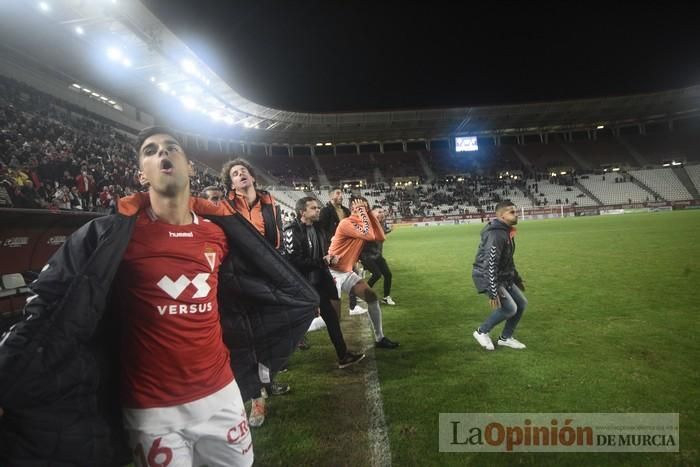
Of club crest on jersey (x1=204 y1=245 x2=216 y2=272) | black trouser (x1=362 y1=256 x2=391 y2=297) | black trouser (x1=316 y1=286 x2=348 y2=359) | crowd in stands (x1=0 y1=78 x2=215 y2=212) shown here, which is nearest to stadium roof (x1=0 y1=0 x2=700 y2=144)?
crowd in stands (x1=0 y1=78 x2=215 y2=212)

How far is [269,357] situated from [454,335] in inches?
170

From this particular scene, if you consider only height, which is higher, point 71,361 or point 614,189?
point 614,189

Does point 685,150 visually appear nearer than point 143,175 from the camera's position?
No

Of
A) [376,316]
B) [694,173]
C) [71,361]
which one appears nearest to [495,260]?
[376,316]

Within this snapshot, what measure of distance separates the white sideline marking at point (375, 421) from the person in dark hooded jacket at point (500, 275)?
5.73ft

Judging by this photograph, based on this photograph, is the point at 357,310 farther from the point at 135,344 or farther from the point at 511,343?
the point at 135,344

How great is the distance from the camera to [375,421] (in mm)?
3572

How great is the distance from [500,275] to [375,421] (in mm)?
2708

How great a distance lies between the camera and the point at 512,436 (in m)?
3.29

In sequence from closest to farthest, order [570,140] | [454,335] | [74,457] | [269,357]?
1. [74,457]
2. [269,357]
3. [454,335]
4. [570,140]

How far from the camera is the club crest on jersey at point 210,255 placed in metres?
2.04

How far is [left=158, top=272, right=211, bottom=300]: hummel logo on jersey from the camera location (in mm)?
1837

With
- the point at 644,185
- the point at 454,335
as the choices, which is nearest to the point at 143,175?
the point at 454,335

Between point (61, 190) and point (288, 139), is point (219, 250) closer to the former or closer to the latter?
point (61, 190)
